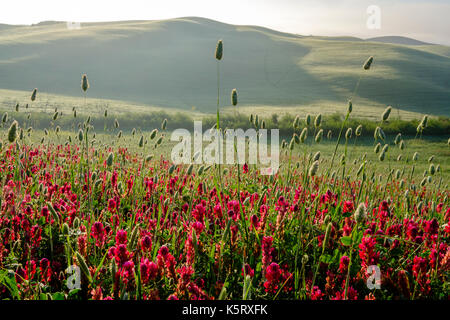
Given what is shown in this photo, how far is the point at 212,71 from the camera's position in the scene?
51469 millimetres

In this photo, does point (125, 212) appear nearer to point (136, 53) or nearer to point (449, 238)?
point (449, 238)

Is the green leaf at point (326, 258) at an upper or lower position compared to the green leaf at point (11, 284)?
lower

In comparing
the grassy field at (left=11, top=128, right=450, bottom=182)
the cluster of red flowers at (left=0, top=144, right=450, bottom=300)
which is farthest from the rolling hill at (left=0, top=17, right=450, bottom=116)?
the cluster of red flowers at (left=0, top=144, right=450, bottom=300)

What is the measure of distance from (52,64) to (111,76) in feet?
27.1

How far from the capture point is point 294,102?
3319 centimetres

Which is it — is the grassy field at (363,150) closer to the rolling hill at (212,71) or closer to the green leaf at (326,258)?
the green leaf at (326,258)

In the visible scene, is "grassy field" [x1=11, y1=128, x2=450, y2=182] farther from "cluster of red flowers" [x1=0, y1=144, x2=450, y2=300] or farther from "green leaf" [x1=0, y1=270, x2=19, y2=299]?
"green leaf" [x1=0, y1=270, x2=19, y2=299]

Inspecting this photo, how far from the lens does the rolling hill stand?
34.5 metres

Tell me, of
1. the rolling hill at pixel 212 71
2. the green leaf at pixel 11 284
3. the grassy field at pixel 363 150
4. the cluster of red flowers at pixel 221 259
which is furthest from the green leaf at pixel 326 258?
the rolling hill at pixel 212 71

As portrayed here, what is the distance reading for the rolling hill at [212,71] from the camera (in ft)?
113

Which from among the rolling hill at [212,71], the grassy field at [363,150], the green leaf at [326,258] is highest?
the rolling hill at [212,71]
